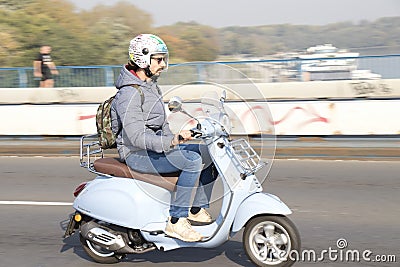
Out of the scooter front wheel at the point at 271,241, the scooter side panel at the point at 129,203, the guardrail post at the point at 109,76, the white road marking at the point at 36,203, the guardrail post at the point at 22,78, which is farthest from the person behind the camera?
the guardrail post at the point at 22,78

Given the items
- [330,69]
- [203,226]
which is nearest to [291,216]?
[203,226]

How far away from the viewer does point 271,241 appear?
520cm

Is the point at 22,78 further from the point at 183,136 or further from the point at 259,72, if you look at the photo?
the point at 183,136

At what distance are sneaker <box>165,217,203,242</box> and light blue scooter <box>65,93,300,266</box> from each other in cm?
6

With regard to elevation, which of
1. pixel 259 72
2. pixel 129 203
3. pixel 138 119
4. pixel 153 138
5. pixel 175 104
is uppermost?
pixel 175 104

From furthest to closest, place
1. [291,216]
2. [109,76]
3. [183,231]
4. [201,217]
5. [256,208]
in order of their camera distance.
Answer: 1. [109,76]
2. [291,216]
3. [201,217]
4. [183,231]
5. [256,208]

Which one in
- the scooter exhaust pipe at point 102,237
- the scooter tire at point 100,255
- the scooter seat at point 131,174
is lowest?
the scooter tire at point 100,255

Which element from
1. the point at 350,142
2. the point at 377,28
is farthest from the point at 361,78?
the point at 377,28

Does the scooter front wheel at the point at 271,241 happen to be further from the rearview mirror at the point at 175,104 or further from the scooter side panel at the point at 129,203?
the rearview mirror at the point at 175,104

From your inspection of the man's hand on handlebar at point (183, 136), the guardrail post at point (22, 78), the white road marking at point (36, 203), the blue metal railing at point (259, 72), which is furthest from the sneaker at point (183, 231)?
the guardrail post at point (22, 78)

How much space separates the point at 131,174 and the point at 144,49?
964mm

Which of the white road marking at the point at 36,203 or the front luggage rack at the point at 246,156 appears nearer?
the front luggage rack at the point at 246,156

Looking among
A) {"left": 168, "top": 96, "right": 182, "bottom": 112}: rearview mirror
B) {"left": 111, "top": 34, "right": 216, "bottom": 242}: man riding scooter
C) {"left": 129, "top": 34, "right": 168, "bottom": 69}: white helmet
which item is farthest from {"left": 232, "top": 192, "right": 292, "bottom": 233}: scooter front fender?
{"left": 129, "top": 34, "right": 168, "bottom": 69}: white helmet

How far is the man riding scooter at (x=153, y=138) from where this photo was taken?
5.28 m
